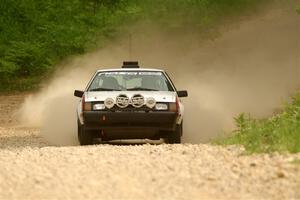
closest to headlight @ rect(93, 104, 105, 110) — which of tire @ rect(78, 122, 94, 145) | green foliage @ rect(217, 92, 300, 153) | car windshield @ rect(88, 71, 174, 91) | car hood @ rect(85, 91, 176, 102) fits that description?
car hood @ rect(85, 91, 176, 102)

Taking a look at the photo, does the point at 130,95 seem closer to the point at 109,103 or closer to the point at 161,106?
the point at 109,103

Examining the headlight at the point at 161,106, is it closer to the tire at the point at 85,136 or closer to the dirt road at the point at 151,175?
the tire at the point at 85,136

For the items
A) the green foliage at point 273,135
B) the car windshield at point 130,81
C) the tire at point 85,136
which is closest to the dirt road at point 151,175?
the green foliage at point 273,135

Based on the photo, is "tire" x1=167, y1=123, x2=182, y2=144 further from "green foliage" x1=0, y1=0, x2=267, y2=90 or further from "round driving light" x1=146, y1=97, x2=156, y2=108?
"green foliage" x1=0, y1=0, x2=267, y2=90

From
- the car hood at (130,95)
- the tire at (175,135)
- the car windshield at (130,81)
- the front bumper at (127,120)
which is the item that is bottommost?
the tire at (175,135)

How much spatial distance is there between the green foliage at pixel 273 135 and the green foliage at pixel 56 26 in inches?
699

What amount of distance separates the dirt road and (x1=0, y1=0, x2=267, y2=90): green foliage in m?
19.7

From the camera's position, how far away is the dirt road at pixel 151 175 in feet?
25.3

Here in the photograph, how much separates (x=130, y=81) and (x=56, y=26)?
1836 centimetres

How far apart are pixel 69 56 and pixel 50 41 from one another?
106cm

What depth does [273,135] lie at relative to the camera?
1130cm

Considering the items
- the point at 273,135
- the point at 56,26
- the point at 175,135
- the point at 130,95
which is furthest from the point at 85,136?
the point at 56,26

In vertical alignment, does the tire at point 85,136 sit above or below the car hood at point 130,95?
below

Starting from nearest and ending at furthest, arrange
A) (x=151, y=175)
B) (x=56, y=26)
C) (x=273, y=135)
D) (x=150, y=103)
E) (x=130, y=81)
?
(x=151, y=175), (x=273, y=135), (x=150, y=103), (x=130, y=81), (x=56, y=26)
